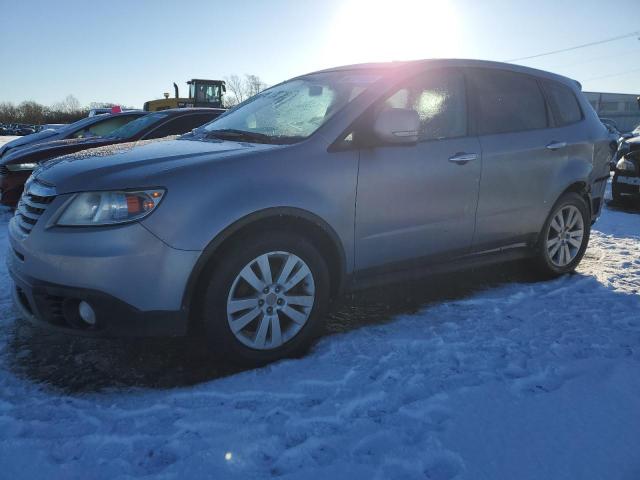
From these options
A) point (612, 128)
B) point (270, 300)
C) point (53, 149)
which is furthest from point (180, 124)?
point (612, 128)

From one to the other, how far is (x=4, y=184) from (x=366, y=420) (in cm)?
678

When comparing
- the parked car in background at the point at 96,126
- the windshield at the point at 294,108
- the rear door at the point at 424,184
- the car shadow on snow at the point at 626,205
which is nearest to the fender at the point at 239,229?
the rear door at the point at 424,184

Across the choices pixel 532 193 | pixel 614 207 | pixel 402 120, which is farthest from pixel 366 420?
pixel 614 207

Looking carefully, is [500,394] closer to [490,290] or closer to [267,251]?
[267,251]

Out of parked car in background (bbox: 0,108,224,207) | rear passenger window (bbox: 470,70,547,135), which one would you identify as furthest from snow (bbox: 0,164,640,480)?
parked car in background (bbox: 0,108,224,207)

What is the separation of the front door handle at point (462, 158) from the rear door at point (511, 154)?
0.49 feet

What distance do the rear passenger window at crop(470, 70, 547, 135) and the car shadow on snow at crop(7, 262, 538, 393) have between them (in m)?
1.48

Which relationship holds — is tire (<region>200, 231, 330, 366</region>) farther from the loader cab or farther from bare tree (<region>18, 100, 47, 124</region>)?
bare tree (<region>18, 100, 47, 124</region>)

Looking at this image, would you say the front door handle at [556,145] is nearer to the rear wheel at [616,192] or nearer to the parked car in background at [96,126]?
the rear wheel at [616,192]

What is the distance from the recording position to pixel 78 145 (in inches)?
276

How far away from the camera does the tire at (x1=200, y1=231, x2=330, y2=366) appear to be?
2688 mm

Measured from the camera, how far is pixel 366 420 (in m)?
2.32

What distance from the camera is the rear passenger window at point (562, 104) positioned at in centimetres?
436

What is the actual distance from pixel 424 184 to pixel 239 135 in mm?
1249
